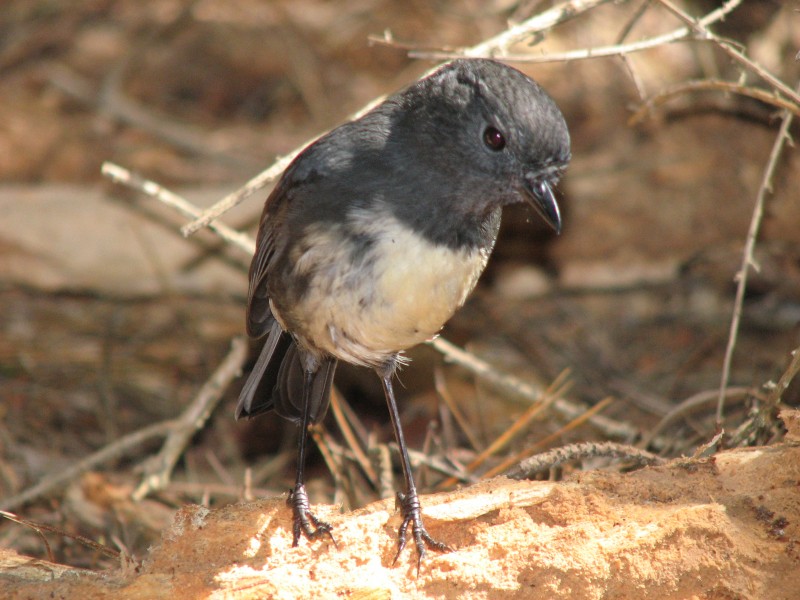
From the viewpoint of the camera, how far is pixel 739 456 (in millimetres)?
2457

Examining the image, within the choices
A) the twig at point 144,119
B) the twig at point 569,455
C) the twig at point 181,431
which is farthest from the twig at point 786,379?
the twig at point 144,119

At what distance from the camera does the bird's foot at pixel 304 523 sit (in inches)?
92.7

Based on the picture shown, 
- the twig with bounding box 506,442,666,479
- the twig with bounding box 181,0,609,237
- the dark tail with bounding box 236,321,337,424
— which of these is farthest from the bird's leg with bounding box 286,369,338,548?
the twig with bounding box 181,0,609,237

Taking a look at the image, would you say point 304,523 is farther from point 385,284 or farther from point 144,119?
point 144,119

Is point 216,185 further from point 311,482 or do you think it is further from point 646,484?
point 646,484

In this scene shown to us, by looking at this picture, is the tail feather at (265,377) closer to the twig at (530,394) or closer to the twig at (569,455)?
the twig at (530,394)

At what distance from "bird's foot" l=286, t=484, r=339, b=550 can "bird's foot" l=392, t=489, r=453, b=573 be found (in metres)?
0.18

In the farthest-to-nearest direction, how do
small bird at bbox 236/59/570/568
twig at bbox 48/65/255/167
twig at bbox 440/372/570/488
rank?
Result: 1. twig at bbox 48/65/255/167
2. twig at bbox 440/372/570/488
3. small bird at bbox 236/59/570/568

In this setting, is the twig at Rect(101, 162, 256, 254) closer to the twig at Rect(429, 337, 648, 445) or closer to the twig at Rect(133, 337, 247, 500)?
the twig at Rect(133, 337, 247, 500)

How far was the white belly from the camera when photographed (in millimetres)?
2432

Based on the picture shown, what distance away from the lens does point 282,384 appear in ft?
10.8

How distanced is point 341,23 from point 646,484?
546 centimetres

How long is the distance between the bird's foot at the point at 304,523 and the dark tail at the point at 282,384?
2.09 ft

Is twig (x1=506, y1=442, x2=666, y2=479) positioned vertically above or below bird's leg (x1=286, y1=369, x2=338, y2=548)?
above
